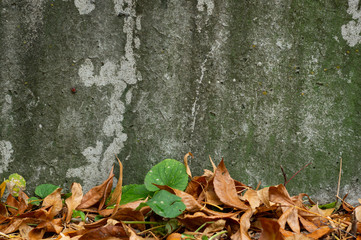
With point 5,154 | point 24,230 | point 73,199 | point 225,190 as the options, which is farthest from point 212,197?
point 5,154

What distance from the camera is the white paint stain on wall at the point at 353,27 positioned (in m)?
1.28

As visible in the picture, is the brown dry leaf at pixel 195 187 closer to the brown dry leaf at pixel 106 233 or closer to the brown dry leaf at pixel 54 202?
the brown dry leaf at pixel 106 233

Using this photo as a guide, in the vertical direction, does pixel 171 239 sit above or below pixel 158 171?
below

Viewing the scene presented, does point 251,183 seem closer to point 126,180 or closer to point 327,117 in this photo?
point 327,117

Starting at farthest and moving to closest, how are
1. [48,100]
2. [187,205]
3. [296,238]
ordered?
Answer: 1. [48,100]
2. [187,205]
3. [296,238]

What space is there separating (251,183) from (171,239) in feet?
1.71

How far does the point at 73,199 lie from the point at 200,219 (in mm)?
515

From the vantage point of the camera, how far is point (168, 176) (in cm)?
115

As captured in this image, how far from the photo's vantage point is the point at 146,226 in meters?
1.03

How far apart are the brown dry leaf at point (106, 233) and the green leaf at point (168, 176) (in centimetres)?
20

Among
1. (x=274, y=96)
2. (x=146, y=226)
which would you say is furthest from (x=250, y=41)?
(x=146, y=226)

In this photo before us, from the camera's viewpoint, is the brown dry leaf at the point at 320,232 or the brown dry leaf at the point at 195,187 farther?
the brown dry leaf at the point at 195,187

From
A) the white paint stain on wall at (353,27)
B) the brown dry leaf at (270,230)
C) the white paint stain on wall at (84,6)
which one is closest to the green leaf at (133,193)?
the brown dry leaf at (270,230)

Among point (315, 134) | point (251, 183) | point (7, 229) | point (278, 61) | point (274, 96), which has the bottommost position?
point (7, 229)
